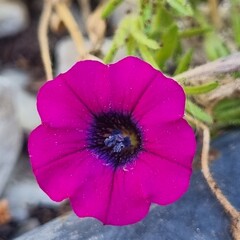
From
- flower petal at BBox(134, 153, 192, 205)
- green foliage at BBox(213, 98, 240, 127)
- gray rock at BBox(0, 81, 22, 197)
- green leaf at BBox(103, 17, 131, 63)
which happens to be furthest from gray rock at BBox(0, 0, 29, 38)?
flower petal at BBox(134, 153, 192, 205)

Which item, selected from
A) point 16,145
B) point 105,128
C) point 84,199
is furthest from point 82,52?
point 84,199

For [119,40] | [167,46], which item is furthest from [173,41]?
[119,40]

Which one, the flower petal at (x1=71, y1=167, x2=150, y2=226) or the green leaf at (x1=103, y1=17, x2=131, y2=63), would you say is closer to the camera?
the flower petal at (x1=71, y1=167, x2=150, y2=226)

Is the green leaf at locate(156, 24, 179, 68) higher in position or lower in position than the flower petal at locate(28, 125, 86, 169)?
lower

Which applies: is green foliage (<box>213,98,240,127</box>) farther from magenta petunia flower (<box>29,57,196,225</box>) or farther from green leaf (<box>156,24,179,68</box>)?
magenta petunia flower (<box>29,57,196,225</box>)

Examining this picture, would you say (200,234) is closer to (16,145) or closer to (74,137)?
(74,137)

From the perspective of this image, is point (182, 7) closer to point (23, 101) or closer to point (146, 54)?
point (146, 54)

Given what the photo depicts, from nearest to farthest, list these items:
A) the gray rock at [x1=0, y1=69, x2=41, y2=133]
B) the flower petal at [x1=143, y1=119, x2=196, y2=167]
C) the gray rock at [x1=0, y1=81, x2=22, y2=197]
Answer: the flower petal at [x1=143, y1=119, x2=196, y2=167], the gray rock at [x1=0, y1=81, x2=22, y2=197], the gray rock at [x1=0, y1=69, x2=41, y2=133]
